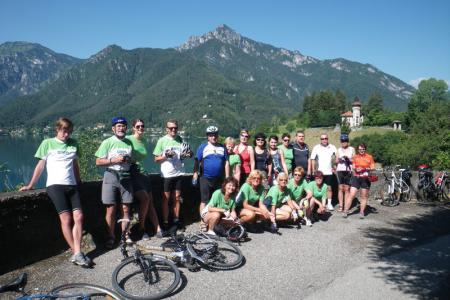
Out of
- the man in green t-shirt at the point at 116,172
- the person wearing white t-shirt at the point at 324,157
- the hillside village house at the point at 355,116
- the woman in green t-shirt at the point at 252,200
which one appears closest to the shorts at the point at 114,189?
the man in green t-shirt at the point at 116,172

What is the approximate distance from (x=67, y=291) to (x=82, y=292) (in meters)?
0.23

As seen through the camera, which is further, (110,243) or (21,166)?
(21,166)

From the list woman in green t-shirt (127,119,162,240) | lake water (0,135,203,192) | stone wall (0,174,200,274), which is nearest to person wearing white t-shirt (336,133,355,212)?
lake water (0,135,203,192)

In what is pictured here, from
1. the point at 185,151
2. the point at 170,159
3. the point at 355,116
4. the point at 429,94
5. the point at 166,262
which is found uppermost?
the point at 429,94

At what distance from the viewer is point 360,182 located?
26.3ft

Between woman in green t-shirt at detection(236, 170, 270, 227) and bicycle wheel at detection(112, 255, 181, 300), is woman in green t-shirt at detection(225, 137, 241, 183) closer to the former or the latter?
woman in green t-shirt at detection(236, 170, 270, 227)

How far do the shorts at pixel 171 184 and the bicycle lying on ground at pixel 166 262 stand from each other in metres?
1.19

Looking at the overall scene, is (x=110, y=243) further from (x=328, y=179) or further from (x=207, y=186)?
(x=328, y=179)

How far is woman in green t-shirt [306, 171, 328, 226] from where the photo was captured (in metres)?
7.41

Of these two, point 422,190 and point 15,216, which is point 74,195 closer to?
point 15,216

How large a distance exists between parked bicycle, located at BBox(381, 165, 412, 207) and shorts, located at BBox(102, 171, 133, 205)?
7014 millimetres

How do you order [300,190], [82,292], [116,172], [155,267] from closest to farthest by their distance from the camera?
[82,292]
[155,267]
[116,172]
[300,190]

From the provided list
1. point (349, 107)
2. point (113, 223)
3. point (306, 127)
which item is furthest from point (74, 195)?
point (349, 107)

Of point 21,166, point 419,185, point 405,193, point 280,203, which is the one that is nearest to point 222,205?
point 280,203
